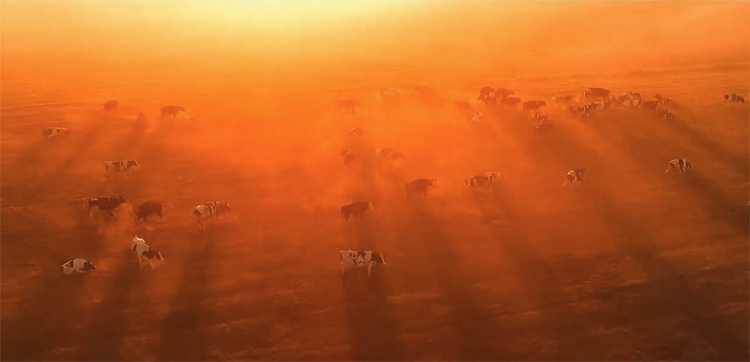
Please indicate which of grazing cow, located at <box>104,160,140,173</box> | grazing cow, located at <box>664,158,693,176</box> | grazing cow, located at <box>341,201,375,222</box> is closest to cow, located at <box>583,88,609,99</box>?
grazing cow, located at <box>664,158,693,176</box>

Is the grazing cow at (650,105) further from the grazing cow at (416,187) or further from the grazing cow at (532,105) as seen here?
the grazing cow at (416,187)

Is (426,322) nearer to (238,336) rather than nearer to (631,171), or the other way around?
(238,336)

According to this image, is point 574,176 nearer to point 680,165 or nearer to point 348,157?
point 680,165

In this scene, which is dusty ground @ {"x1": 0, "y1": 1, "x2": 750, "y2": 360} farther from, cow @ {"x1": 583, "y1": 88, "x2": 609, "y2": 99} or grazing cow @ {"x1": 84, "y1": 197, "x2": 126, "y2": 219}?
cow @ {"x1": 583, "y1": 88, "x2": 609, "y2": 99}

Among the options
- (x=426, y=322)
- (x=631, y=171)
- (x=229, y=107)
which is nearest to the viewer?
(x=426, y=322)

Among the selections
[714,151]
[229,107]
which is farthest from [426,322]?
[229,107]

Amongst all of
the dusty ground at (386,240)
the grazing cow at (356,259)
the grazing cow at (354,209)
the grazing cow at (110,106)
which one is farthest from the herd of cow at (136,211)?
the grazing cow at (110,106)

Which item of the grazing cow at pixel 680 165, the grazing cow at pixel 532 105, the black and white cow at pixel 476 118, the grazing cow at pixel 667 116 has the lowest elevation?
the grazing cow at pixel 680 165
